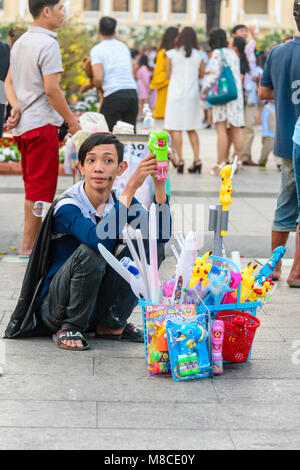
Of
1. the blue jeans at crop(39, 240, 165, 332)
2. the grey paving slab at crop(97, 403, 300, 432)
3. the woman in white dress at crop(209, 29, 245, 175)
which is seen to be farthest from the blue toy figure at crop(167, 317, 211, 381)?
the woman in white dress at crop(209, 29, 245, 175)

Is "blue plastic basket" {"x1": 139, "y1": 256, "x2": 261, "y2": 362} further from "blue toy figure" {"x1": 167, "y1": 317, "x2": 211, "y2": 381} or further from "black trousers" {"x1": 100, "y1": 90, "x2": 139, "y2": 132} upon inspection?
"black trousers" {"x1": 100, "y1": 90, "x2": 139, "y2": 132}

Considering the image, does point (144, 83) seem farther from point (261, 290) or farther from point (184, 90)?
point (261, 290)

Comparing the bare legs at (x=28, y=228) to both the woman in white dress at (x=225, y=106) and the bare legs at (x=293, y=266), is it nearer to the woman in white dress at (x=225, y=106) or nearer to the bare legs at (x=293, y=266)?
the bare legs at (x=293, y=266)

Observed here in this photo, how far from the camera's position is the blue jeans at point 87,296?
4078 millimetres

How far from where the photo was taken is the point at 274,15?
228 ft

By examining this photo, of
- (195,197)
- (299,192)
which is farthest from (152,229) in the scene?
(195,197)

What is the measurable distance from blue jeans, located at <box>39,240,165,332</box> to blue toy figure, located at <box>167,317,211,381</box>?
0.53m

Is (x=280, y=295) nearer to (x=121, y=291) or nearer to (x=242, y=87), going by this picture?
(x=121, y=291)

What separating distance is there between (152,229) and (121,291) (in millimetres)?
541

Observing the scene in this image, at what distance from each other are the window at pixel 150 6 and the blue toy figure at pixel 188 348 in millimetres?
69648

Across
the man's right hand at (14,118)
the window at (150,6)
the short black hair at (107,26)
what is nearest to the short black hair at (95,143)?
the man's right hand at (14,118)

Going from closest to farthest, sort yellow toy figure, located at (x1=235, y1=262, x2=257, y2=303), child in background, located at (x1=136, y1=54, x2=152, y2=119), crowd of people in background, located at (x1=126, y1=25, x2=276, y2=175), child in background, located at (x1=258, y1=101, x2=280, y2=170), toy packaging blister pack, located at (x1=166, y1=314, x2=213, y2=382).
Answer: toy packaging blister pack, located at (x1=166, y1=314, x2=213, y2=382) → yellow toy figure, located at (x1=235, y1=262, x2=257, y2=303) → crowd of people in background, located at (x1=126, y1=25, x2=276, y2=175) → child in background, located at (x1=258, y1=101, x2=280, y2=170) → child in background, located at (x1=136, y1=54, x2=152, y2=119)

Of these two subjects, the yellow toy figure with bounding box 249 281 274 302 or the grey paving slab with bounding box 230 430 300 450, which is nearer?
the grey paving slab with bounding box 230 430 300 450

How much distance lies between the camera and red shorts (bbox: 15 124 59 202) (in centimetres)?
625
